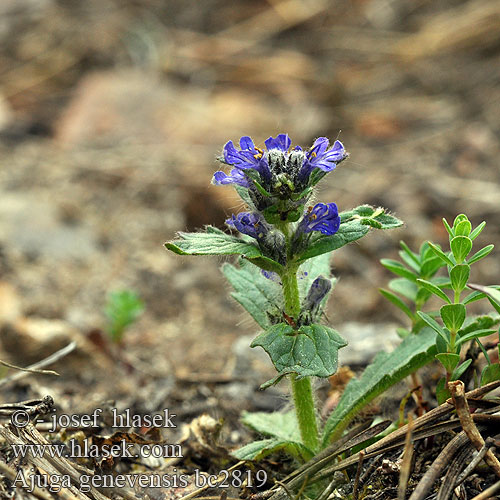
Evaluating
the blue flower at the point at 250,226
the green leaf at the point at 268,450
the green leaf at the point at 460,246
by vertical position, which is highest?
the blue flower at the point at 250,226

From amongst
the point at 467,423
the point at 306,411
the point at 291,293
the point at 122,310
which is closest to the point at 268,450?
the point at 306,411

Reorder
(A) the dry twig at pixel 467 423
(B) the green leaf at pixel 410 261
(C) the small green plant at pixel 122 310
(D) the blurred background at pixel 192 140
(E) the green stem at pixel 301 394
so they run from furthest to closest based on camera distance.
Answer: (D) the blurred background at pixel 192 140 < (C) the small green plant at pixel 122 310 < (B) the green leaf at pixel 410 261 < (E) the green stem at pixel 301 394 < (A) the dry twig at pixel 467 423

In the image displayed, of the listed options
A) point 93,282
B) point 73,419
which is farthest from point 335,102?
point 73,419

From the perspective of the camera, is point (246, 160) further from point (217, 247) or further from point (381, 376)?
point (381, 376)

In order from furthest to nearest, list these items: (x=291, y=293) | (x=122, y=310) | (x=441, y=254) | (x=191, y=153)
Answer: (x=191, y=153), (x=122, y=310), (x=291, y=293), (x=441, y=254)

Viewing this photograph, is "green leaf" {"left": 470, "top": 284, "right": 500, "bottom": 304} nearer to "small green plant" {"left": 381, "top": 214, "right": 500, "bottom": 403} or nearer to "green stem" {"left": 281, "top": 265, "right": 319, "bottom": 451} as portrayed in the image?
"small green plant" {"left": 381, "top": 214, "right": 500, "bottom": 403}

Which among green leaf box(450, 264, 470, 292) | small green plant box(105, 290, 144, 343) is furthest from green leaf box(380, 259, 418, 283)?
small green plant box(105, 290, 144, 343)

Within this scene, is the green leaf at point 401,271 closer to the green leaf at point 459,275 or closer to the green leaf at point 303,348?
the green leaf at point 459,275

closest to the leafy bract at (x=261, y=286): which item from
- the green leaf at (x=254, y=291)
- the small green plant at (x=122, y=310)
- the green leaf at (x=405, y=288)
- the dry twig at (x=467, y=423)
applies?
the green leaf at (x=254, y=291)

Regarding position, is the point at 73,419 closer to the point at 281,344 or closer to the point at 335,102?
the point at 281,344
